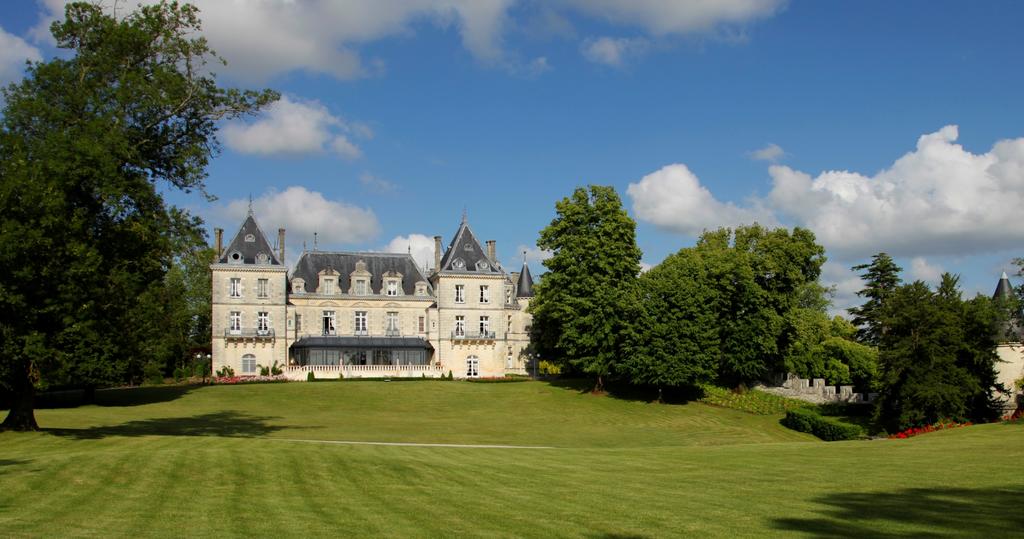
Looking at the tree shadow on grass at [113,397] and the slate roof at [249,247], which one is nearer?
the tree shadow on grass at [113,397]

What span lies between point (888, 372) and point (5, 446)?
3145 centimetres

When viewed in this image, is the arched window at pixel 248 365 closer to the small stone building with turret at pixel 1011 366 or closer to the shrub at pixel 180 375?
the shrub at pixel 180 375

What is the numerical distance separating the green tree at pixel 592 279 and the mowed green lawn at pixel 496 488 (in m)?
19.8

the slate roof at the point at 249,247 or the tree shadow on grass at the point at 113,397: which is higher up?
the slate roof at the point at 249,247

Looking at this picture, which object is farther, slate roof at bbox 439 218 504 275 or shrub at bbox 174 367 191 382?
slate roof at bbox 439 218 504 275

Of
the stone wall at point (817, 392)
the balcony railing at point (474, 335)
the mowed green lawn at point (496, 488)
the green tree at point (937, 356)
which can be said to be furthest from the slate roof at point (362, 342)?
the green tree at point (937, 356)

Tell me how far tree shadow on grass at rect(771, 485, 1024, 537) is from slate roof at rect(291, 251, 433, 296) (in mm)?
54958

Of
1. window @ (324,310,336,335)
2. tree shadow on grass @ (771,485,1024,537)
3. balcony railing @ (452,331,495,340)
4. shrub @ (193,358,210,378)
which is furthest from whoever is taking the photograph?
window @ (324,310,336,335)

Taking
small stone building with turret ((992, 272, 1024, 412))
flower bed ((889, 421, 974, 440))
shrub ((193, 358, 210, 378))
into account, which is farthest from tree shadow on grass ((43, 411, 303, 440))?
small stone building with turret ((992, 272, 1024, 412))

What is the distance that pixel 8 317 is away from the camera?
22.6 meters

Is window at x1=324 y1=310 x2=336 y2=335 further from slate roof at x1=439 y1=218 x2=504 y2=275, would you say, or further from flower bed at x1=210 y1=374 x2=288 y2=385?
slate roof at x1=439 y1=218 x2=504 y2=275

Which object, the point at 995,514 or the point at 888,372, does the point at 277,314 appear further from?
the point at 995,514

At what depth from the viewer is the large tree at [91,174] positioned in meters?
21.9

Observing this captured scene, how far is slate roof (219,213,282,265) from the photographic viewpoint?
6022 cm
